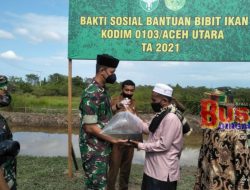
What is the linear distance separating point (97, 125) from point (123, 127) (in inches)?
8.5

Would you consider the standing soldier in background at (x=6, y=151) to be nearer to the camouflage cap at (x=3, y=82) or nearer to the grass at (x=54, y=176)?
the camouflage cap at (x=3, y=82)

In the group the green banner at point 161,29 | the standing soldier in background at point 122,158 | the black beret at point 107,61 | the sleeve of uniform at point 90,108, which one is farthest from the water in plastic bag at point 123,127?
the green banner at point 161,29

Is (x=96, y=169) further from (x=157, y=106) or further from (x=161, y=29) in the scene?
(x=161, y=29)

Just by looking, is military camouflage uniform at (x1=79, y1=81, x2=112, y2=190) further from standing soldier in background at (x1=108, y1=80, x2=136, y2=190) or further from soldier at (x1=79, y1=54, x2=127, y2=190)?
standing soldier in background at (x1=108, y1=80, x2=136, y2=190)

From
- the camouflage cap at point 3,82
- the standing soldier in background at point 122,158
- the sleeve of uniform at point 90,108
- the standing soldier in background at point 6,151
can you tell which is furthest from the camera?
the standing soldier in background at point 122,158

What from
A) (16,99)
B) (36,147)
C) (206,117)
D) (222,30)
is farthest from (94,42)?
(16,99)

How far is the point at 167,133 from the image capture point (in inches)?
131

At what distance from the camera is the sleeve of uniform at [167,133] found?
10.9 ft

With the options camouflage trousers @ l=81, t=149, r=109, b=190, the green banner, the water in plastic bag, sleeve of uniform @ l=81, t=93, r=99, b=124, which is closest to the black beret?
sleeve of uniform @ l=81, t=93, r=99, b=124

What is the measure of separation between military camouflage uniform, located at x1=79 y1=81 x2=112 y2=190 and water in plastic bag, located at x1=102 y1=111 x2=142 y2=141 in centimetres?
8

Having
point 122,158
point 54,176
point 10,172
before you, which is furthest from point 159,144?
point 54,176

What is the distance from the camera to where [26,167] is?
7160 millimetres

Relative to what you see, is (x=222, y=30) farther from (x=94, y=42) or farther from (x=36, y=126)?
(x=36, y=126)

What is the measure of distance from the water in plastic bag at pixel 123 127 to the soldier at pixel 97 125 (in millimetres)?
50
